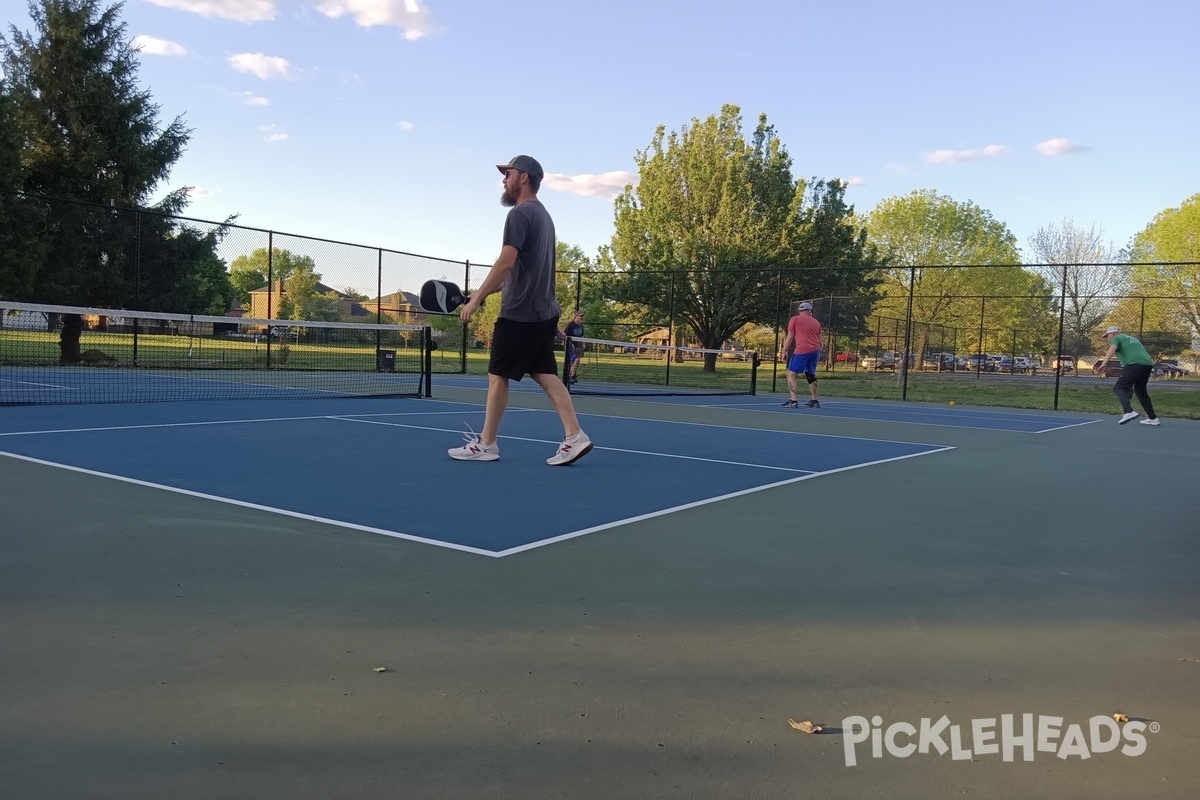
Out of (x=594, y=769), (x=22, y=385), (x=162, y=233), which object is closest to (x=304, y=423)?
(x=22, y=385)

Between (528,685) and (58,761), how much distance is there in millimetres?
1137

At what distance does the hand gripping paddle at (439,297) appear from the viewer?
43.1ft

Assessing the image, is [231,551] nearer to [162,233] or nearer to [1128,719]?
[1128,719]

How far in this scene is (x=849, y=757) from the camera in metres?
2.18

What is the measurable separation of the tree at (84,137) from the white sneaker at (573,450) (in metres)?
18.2

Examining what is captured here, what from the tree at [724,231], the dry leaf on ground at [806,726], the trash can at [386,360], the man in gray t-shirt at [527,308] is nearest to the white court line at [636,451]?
the man in gray t-shirt at [527,308]

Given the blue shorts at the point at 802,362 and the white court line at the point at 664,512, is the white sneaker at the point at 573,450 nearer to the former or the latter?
the white court line at the point at 664,512

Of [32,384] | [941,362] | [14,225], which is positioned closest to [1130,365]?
[32,384]

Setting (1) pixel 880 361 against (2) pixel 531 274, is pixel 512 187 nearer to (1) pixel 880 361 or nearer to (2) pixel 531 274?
(2) pixel 531 274

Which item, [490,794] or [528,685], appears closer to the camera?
[490,794]

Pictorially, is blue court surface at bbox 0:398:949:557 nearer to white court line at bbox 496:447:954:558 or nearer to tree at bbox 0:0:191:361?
white court line at bbox 496:447:954:558

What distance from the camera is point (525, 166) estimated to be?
6.58 meters

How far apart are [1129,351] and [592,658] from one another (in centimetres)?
1369

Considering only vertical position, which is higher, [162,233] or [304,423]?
[162,233]
